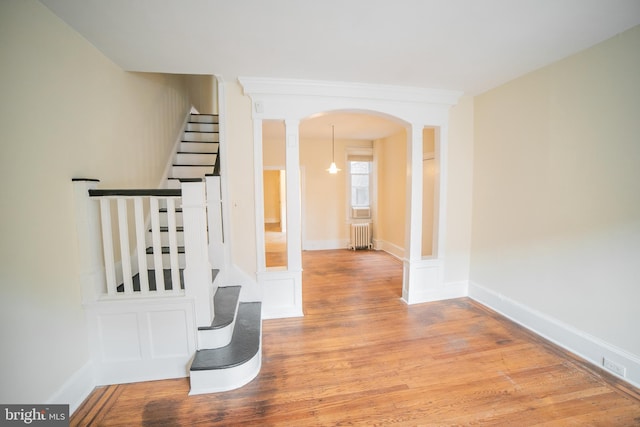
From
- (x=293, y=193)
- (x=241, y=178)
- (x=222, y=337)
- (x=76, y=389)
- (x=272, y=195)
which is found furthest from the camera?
(x=272, y=195)

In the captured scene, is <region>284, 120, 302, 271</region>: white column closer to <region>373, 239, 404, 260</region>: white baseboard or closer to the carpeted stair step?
the carpeted stair step

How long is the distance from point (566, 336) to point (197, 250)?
355 centimetres

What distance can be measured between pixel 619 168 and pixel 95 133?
4.40 m

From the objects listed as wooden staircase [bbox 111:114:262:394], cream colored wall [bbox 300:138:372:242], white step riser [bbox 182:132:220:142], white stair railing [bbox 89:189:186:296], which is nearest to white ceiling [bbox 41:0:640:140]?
wooden staircase [bbox 111:114:262:394]

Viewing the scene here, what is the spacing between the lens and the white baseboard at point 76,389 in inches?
69.5

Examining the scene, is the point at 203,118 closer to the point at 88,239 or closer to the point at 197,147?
the point at 197,147

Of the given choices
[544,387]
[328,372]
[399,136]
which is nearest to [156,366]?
[328,372]

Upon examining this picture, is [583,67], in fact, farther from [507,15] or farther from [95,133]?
[95,133]

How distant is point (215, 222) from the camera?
2.85m

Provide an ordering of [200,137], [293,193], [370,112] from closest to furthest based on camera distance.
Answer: [293,193] → [370,112] → [200,137]

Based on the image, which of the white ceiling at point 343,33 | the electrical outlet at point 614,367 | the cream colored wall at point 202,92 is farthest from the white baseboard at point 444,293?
the cream colored wall at point 202,92

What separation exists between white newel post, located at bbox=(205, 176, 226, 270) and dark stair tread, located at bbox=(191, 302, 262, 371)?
0.70 metres

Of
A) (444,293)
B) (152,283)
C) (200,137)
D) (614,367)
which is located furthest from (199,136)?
(614,367)

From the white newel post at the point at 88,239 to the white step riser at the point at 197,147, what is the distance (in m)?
2.05
